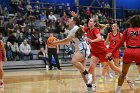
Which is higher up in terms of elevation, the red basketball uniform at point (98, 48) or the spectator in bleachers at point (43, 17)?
the red basketball uniform at point (98, 48)

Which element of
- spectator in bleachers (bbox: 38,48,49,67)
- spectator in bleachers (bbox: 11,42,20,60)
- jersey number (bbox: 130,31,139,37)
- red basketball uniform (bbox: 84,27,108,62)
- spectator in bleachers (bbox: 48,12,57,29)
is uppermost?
jersey number (bbox: 130,31,139,37)

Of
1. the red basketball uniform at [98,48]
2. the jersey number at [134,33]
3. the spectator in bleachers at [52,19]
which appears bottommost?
the spectator in bleachers at [52,19]

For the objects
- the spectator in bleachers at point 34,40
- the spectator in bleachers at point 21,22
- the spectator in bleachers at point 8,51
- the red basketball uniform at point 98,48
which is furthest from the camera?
the spectator in bleachers at point 21,22

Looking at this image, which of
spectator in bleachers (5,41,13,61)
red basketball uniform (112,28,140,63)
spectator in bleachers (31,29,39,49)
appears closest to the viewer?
red basketball uniform (112,28,140,63)

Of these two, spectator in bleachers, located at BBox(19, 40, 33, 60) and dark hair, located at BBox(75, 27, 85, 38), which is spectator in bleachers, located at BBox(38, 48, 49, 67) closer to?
spectator in bleachers, located at BBox(19, 40, 33, 60)

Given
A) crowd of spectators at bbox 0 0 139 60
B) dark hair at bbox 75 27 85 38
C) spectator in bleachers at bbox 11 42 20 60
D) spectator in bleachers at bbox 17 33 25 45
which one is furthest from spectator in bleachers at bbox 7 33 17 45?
dark hair at bbox 75 27 85 38

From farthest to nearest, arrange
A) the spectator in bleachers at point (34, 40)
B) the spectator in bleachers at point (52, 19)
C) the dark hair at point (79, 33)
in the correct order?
1. the spectator in bleachers at point (52, 19)
2. the spectator in bleachers at point (34, 40)
3. the dark hair at point (79, 33)

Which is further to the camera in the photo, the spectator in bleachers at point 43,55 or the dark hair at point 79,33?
the spectator in bleachers at point 43,55

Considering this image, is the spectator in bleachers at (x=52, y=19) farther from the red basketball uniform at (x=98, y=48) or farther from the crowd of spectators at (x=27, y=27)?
the red basketball uniform at (x=98, y=48)

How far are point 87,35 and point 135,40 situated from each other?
2461mm

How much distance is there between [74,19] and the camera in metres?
9.65

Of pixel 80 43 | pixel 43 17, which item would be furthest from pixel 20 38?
pixel 80 43

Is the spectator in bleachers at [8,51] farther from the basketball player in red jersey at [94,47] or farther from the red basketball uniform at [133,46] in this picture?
the red basketball uniform at [133,46]

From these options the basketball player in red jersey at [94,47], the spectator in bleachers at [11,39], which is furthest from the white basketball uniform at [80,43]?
the spectator in bleachers at [11,39]
